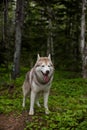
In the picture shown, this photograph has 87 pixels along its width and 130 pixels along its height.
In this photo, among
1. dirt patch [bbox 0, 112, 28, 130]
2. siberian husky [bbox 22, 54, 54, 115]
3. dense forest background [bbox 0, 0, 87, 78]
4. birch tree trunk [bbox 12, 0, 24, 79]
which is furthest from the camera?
dense forest background [bbox 0, 0, 87, 78]

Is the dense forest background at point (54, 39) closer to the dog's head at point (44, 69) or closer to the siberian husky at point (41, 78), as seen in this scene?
Answer: the siberian husky at point (41, 78)

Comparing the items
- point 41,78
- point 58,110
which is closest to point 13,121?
point 58,110

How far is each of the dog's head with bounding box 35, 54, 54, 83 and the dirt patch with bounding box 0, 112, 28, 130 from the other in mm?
1299

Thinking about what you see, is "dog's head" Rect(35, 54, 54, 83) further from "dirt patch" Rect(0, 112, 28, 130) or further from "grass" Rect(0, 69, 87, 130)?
"dirt patch" Rect(0, 112, 28, 130)

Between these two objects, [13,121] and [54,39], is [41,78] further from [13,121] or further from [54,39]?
[54,39]

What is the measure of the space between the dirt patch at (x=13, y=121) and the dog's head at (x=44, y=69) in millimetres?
1299

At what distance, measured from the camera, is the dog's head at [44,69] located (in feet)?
28.8

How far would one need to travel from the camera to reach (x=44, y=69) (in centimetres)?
877

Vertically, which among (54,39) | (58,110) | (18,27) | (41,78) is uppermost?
(18,27)

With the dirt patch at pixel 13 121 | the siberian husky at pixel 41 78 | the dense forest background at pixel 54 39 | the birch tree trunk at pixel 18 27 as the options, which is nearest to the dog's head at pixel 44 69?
the siberian husky at pixel 41 78

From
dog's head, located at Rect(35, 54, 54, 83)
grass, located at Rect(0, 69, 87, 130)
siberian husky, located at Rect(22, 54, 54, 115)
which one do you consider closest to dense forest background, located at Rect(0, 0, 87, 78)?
grass, located at Rect(0, 69, 87, 130)

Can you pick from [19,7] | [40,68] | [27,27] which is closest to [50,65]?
[40,68]

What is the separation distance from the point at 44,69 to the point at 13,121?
188 centimetres

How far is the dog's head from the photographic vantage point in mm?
8789
